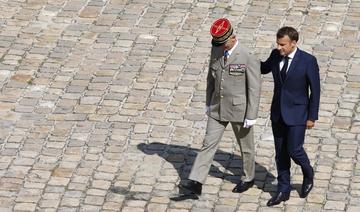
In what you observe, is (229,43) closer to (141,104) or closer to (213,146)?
(213,146)

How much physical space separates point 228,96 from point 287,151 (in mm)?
736

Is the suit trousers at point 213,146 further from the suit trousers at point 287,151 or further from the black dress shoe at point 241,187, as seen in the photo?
the suit trousers at point 287,151

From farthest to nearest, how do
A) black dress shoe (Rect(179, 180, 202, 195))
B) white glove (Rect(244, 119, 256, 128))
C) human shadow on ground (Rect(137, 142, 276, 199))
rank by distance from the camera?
human shadow on ground (Rect(137, 142, 276, 199)) → black dress shoe (Rect(179, 180, 202, 195)) → white glove (Rect(244, 119, 256, 128))

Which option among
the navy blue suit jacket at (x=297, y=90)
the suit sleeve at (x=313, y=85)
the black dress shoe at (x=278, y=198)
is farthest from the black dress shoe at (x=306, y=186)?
A: the suit sleeve at (x=313, y=85)

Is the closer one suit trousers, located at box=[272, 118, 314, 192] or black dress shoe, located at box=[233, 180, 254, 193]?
suit trousers, located at box=[272, 118, 314, 192]

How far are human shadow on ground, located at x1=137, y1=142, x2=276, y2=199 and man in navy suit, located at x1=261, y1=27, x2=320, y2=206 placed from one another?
61 centimetres

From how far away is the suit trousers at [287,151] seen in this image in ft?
32.3

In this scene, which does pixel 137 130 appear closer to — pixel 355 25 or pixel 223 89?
pixel 223 89

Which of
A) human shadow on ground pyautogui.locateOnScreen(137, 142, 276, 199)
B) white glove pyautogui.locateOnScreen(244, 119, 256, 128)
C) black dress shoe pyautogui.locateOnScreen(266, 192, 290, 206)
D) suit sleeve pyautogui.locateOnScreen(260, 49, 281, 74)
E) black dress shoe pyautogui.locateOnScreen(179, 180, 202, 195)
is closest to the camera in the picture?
suit sleeve pyautogui.locateOnScreen(260, 49, 281, 74)

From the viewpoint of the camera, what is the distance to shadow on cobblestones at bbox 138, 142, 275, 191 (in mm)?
10633

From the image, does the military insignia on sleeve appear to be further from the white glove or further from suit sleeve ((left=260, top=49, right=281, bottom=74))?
the white glove

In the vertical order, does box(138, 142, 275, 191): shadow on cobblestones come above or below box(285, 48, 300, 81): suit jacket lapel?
below

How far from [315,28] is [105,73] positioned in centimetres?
276

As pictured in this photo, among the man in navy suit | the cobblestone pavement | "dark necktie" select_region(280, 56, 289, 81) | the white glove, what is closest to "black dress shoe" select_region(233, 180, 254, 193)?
the cobblestone pavement
